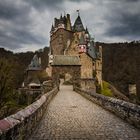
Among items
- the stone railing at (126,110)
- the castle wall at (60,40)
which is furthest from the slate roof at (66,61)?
the stone railing at (126,110)

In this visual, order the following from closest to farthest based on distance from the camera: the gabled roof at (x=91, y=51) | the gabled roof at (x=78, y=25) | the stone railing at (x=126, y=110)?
the stone railing at (x=126, y=110) → the gabled roof at (x=91, y=51) → the gabled roof at (x=78, y=25)

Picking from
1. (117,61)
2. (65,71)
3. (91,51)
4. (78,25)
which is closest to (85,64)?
(65,71)

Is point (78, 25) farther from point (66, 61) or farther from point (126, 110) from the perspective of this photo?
point (126, 110)

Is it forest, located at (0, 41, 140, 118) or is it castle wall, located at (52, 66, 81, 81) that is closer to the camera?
castle wall, located at (52, 66, 81, 81)

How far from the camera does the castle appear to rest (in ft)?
166

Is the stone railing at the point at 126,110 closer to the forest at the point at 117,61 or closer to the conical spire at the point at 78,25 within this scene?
the forest at the point at 117,61

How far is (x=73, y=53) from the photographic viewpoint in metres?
60.6

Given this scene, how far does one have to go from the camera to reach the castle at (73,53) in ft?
166

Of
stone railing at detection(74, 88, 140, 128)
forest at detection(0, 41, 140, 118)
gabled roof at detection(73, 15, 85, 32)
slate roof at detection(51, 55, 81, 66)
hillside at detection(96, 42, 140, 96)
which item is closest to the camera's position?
stone railing at detection(74, 88, 140, 128)

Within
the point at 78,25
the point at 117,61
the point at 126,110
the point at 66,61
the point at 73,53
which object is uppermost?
the point at 78,25

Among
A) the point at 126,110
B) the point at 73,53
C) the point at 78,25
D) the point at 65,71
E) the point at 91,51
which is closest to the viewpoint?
the point at 126,110

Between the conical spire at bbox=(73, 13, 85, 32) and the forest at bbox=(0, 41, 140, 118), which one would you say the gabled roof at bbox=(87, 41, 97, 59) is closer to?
the conical spire at bbox=(73, 13, 85, 32)

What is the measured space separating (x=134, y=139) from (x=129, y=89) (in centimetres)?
7940

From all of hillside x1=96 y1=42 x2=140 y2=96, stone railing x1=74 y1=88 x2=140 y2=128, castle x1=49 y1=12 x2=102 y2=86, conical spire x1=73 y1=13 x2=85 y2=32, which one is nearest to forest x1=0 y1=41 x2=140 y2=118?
hillside x1=96 y1=42 x2=140 y2=96
